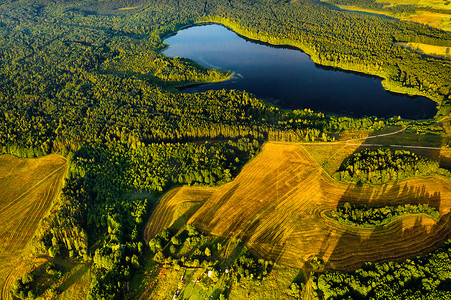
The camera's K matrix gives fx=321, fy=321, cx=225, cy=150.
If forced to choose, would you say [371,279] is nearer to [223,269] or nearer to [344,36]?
[223,269]

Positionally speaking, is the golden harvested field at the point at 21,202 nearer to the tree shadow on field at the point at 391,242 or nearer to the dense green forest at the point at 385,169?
the tree shadow on field at the point at 391,242

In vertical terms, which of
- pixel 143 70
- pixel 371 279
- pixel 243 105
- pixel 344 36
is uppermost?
pixel 344 36

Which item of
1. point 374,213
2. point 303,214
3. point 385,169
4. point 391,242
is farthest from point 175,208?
point 385,169

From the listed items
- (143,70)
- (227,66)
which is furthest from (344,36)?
(143,70)

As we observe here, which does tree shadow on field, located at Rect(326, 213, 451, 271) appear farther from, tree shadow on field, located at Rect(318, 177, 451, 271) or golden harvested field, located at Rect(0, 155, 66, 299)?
golden harvested field, located at Rect(0, 155, 66, 299)

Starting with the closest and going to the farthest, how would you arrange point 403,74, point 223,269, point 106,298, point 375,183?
point 106,298 → point 223,269 → point 375,183 → point 403,74

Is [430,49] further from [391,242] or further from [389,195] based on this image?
[391,242]
